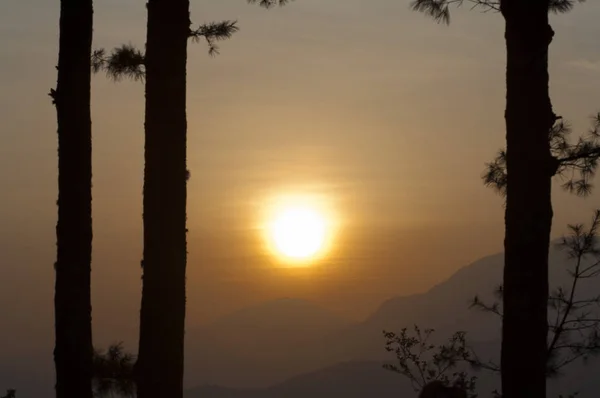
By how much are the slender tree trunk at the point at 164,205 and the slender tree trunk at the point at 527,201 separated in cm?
294

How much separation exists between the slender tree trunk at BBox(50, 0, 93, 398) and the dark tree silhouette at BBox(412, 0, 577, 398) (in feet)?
13.1

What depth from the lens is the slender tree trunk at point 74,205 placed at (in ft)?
27.5

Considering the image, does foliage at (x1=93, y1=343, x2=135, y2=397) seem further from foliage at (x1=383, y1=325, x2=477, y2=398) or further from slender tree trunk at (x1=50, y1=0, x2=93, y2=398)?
foliage at (x1=383, y1=325, x2=477, y2=398)

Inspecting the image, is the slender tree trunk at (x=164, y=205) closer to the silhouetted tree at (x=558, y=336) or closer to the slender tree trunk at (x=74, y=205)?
the slender tree trunk at (x=74, y=205)

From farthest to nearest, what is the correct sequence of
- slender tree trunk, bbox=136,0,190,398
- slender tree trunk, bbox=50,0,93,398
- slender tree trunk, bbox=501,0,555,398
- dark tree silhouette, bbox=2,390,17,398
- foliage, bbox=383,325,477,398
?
dark tree silhouette, bbox=2,390,17,398
foliage, bbox=383,325,477,398
slender tree trunk, bbox=50,0,93,398
slender tree trunk, bbox=136,0,190,398
slender tree trunk, bbox=501,0,555,398

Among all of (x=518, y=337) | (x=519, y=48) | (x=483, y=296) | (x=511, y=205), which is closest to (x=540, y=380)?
(x=518, y=337)

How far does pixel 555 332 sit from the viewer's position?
9891mm

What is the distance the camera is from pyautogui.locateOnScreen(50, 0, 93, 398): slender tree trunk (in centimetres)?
838

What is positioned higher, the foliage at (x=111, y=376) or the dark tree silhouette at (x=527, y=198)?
the dark tree silhouette at (x=527, y=198)

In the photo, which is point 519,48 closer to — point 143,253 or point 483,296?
point 143,253

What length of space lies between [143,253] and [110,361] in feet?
5.78

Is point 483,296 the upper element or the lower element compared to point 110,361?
upper

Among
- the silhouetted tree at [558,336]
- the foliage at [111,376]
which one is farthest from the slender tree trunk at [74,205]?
the silhouetted tree at [558,336]

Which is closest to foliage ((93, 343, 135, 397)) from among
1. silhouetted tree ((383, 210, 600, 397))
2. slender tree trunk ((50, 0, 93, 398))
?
slender tree trunk ((50, 0, 93, 398))
